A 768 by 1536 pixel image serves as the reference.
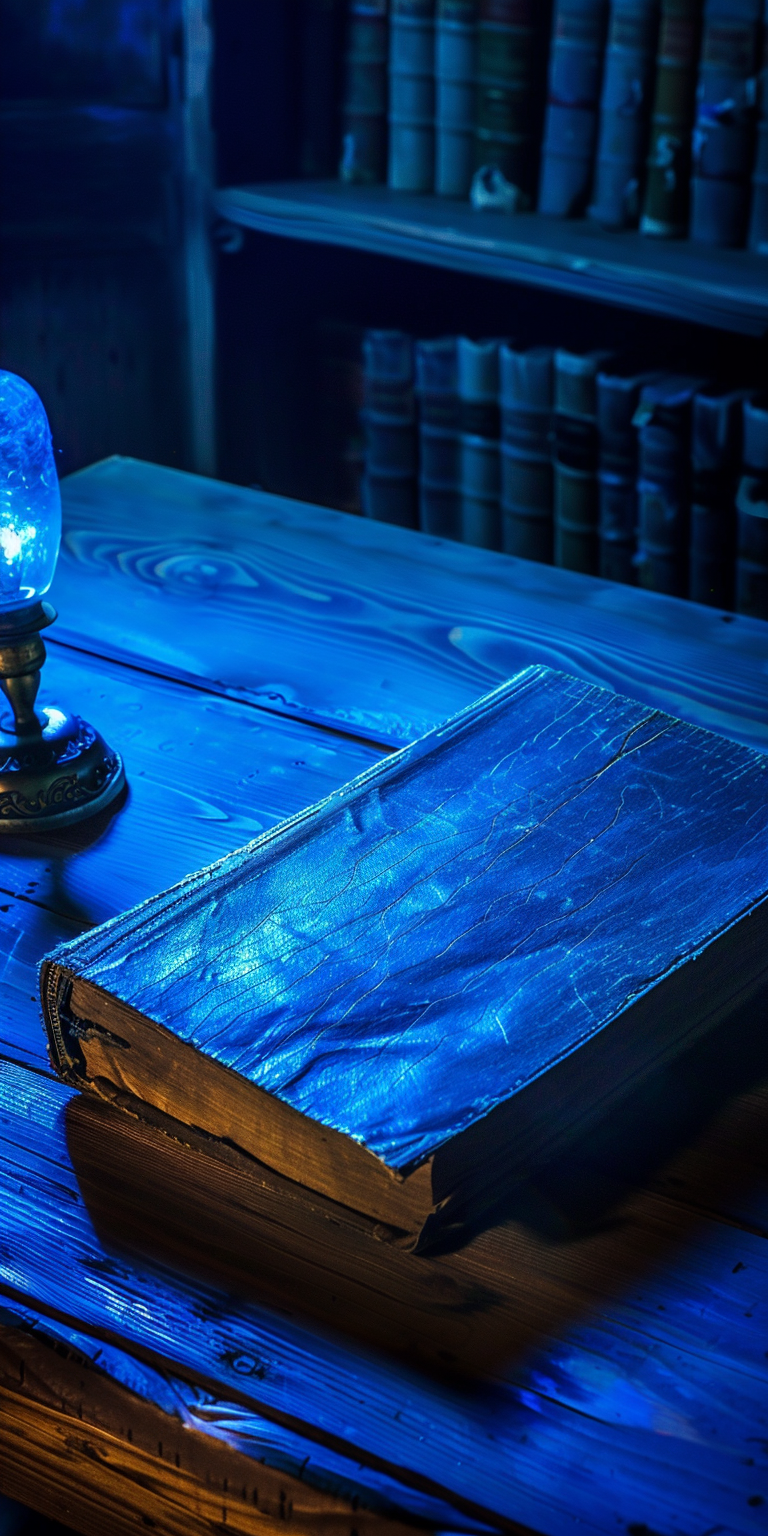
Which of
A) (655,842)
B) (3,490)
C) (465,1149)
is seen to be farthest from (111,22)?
(465,1149)

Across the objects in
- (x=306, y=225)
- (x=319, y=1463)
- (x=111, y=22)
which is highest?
(x=111, y=22)

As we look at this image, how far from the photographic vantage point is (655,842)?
0.68 meters

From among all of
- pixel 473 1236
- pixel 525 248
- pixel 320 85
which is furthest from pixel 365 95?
pixel 473 1236

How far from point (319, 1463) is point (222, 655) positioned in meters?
0.63

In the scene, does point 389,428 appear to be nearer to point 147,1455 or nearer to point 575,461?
point 575,461

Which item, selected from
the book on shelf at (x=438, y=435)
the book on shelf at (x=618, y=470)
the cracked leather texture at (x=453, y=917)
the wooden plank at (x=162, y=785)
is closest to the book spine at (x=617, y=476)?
the book on shelf at (x=618, y=470)

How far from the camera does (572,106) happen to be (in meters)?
1.66

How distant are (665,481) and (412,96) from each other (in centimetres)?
58

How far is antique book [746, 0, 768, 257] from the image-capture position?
152 cm

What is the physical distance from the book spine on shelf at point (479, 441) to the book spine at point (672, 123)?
25 centimetres

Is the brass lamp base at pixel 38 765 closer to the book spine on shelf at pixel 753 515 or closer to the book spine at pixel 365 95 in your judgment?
the book spine on shelf at pixel 753 515

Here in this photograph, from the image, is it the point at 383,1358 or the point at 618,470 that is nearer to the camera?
the point at 383,1358

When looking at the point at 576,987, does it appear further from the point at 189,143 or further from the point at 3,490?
the point at 189,143

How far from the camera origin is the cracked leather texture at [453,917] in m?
0.55
